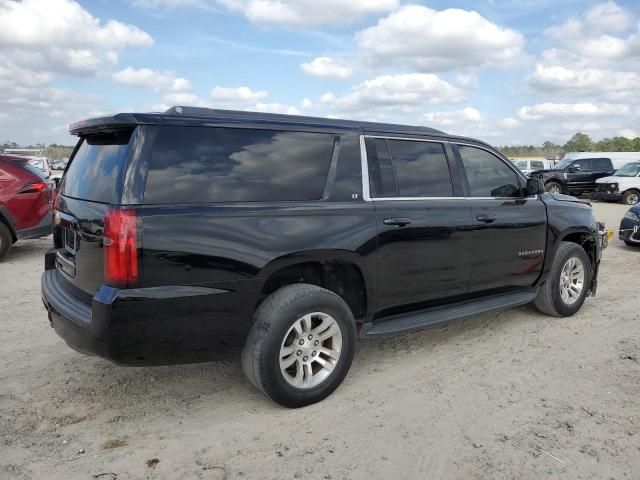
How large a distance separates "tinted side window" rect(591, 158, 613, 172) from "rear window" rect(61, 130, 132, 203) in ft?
79.1

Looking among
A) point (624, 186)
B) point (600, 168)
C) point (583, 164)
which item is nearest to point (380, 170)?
point (624, 186)

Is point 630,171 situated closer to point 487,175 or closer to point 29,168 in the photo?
point 487,175

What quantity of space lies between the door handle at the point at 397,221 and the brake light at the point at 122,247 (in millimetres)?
1709

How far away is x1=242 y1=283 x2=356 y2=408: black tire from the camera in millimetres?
3211

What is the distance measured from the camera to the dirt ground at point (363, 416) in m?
2.82

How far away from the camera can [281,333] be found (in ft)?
10.6

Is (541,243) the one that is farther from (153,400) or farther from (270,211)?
(153,400)

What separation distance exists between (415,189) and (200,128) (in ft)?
5.69

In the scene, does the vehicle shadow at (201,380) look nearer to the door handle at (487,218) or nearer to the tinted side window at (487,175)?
the door handle at (487,218)

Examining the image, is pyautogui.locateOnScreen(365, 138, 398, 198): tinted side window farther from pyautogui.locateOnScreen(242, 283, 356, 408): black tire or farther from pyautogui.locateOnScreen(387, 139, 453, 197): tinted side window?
pyautogui.locateOnScreen(242, 283, 356, 408): black tire

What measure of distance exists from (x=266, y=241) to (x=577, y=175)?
22.9 m

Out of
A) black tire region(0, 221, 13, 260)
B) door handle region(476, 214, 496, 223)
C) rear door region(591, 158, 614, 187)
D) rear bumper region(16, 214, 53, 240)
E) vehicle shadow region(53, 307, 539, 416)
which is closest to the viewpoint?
vehicle shadow region(53, 307, 539, 416)

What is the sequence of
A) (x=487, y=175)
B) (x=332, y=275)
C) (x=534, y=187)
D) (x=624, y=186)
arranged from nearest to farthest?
(x=332, y=275) → (x=487, y=175) → (x=534, y=187) → (x=624, y=186)

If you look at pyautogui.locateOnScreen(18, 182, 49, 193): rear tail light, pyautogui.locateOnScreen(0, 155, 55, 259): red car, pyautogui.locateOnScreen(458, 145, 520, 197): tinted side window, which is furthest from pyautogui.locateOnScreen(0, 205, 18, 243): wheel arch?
pyautogui.locateOnScreen(458, 145, 520, 197): tinted side window
